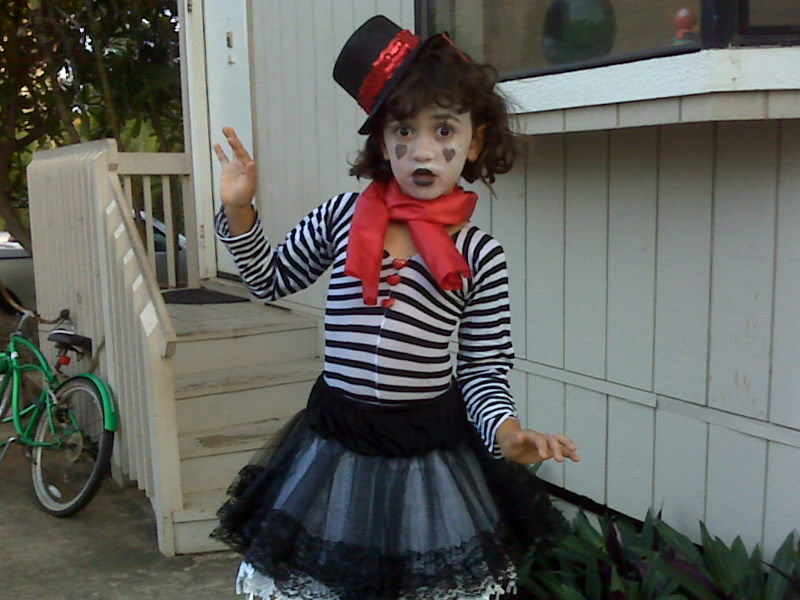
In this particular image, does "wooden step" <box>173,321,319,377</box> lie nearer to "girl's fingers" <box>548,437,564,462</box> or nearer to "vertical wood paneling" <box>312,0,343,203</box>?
"vertical wood paneling" <box>312,0,343,203</box>

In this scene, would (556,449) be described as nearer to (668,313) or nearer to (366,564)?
(366,564)

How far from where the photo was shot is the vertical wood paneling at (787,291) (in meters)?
2.61

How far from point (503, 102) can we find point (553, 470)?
2033mm


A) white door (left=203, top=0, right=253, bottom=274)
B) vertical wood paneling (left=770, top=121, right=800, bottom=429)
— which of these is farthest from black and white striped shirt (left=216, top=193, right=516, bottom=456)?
white door (left=203, top=0, right=253, bottom=274)

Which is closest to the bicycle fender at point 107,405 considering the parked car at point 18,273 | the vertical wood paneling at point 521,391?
the vertical wood paneling at point 521,391

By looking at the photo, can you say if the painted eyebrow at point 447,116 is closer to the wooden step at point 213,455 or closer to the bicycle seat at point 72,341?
the wooden step at point 213,455

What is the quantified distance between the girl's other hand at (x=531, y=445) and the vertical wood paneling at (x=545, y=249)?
5.74 ft

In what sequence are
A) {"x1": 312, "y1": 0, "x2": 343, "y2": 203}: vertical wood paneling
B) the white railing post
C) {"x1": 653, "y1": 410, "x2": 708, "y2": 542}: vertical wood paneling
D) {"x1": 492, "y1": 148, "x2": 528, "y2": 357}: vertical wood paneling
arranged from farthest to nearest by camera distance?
{"x1": 312, "y1": 0, "x2": 343, "y2": 203}: vertical wood paneling → the white railing post → {"x1": 492, "y1": 148, "x2": 528, "y2": 357}: vertical wood paneling → {"x1": 653, "y1": 410, "x2": 708, "y2": 542}: vertical wood paneling


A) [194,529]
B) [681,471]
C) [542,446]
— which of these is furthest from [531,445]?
[194,529]

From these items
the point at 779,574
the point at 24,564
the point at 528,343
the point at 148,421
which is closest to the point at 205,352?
the point at 148,421

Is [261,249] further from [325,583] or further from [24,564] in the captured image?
[24,564]

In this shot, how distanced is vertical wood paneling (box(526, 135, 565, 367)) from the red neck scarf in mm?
1608

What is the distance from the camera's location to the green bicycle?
4.33m

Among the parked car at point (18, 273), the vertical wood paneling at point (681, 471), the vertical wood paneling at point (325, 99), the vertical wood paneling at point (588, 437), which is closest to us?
the vertical wood paneling at point (681, 471)
